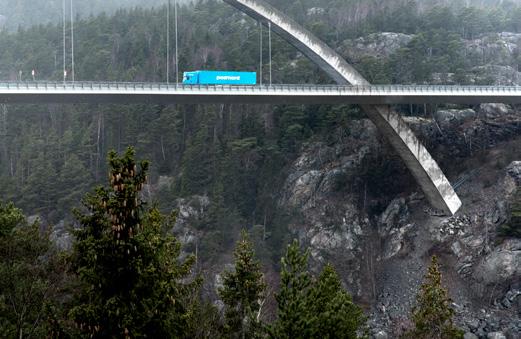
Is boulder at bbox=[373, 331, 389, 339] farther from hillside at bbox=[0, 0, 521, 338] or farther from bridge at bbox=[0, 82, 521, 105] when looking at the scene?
bridge at bbox=[0, 82, 521, 105]

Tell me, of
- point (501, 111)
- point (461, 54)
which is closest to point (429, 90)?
point (501, 111)

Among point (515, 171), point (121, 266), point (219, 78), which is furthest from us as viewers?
point (515, 171)

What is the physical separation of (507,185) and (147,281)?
1308 inches

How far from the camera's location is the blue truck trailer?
37.4 meters

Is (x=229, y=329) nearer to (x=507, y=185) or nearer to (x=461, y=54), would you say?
(x=507, y=185)

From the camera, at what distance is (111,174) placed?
417 inches

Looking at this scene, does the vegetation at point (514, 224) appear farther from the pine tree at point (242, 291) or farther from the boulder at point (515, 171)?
the pine tree at point (242, 291)

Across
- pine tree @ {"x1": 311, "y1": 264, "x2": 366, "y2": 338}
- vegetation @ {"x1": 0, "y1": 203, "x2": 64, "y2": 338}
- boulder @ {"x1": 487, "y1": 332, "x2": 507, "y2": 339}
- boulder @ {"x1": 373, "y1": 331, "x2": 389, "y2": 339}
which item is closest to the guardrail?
boulder @ {"x1": 373, "y1": 331, "x2": 389, "y2": 339}

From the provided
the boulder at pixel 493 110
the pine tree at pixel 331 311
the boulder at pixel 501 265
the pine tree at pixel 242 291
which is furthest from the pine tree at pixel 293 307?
the boulder at pixel 493 110

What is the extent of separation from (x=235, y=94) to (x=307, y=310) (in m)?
22.7

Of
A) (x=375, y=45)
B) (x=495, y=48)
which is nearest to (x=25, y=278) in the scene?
(x=375, y=45)

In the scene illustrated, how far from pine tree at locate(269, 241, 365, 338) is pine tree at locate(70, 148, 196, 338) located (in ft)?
10.7

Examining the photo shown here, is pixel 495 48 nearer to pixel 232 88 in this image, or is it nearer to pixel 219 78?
pixel 219 78

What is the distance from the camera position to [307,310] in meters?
14.0
